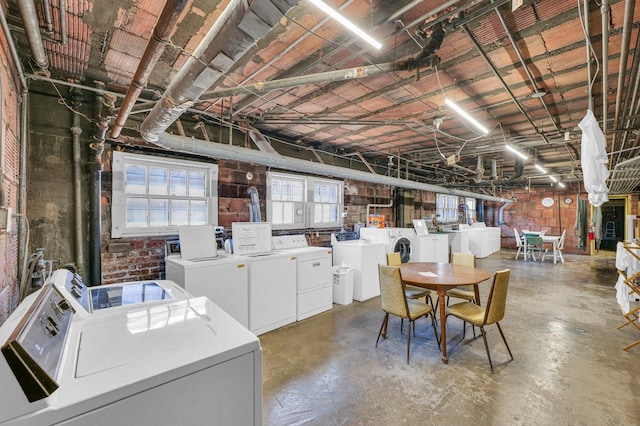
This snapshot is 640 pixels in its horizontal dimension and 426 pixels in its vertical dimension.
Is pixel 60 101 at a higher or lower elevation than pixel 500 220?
higher

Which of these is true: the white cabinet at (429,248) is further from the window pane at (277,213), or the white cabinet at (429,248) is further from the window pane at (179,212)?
the window pane at (179,212)

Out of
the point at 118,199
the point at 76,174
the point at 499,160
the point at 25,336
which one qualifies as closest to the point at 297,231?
the point at 118,199

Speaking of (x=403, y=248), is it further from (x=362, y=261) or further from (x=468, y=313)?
(x=468, y=313)

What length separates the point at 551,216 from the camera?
11.2 m

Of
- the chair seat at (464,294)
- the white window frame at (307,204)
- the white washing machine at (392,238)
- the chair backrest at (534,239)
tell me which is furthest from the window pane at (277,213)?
the chair backrest at (534,239)

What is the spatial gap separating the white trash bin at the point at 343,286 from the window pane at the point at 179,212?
2.38 meters

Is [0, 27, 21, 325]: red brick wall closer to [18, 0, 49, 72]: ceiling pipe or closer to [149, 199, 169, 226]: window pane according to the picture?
[18, 0, 49, 72]: ceiling pipe

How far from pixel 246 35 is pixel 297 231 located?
152 inches

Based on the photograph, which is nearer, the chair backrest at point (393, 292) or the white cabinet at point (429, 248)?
the chair backrest at point (393, 292)

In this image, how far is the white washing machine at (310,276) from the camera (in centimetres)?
386

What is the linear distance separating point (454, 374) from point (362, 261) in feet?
7.73

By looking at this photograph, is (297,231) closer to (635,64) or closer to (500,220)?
(635,64)

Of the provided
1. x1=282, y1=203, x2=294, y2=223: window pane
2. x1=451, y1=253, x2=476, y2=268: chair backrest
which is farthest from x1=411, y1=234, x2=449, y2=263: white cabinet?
x1=282, y1=203, x2=294, y2=223: window pane

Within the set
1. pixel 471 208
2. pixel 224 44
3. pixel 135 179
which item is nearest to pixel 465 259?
pixel 224 44
